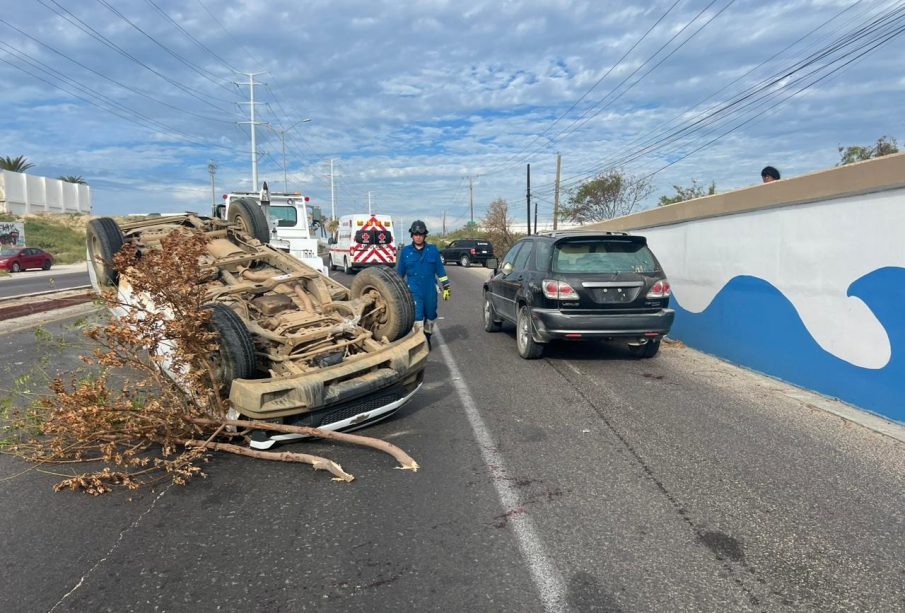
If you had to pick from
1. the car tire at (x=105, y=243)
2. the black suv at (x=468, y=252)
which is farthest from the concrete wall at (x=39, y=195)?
the car tire at (x=105, y=243)

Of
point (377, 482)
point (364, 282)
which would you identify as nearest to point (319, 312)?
point (364, 282)

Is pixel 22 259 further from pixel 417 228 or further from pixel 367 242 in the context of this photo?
pixel 417 228

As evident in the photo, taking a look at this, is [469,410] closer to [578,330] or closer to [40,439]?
[578,330]

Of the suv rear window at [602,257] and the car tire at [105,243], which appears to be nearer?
the car tire at [105,243]

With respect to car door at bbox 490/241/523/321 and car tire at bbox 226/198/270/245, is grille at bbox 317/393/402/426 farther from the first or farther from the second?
car tire at bbox 226/198/270/245

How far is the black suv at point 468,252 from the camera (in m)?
36.7

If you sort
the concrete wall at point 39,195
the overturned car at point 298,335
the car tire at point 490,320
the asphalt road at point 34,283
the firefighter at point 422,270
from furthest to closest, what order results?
the concrete wall at point 39,195, the asphalt road at point 34,283, the car tire at point 490,320, the firefighter at point 422,270, the overturned car at point 298,335

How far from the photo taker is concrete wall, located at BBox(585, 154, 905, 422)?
559 centimetres

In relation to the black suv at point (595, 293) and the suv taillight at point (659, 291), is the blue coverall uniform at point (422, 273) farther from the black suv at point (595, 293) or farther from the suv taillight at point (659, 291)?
the suv taillight at point (659, 291)

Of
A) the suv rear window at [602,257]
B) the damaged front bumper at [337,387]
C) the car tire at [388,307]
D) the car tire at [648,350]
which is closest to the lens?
the damaged front bumper at [337,387]

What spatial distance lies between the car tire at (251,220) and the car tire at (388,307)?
3836 millimetres

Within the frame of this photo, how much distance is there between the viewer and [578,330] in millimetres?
7559

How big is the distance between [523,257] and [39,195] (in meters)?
66.6

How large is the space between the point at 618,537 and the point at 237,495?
2.44 meters
